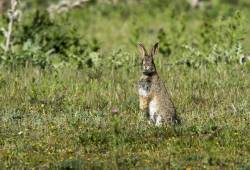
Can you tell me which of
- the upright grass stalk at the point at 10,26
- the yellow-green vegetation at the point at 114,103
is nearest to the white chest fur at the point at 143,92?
the yellow-green vegetation at the point at 114,103

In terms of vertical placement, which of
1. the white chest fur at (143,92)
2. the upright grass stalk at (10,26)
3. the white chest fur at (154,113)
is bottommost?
the white chest fur at (154,113)

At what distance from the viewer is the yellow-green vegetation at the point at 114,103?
989 cm

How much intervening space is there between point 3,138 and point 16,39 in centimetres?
817

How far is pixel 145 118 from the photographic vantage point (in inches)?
454

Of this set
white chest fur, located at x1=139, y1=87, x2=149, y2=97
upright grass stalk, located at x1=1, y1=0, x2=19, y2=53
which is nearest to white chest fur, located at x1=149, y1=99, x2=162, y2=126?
white chest fur, located at x1=139, y1=87, x2=149, y2=97

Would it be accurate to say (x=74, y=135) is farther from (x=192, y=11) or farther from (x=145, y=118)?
(x=192, y=11)

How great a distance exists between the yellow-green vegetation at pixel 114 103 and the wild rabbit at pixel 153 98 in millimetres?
186

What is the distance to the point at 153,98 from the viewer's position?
37.3 ft

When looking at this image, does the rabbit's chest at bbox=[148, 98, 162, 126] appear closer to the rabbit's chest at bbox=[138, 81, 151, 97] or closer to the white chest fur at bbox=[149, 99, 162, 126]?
the white chest fur at bbox=[149, 99, 162, 126]

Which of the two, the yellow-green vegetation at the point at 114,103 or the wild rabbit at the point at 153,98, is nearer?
the yellow-green vegetation at the point at 114,103

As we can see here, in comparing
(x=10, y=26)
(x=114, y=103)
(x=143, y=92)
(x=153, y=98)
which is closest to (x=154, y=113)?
(x=153, y=98)

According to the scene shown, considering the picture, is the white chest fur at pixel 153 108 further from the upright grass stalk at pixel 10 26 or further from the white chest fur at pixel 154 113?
the upright grass stalk at pixel 10 26

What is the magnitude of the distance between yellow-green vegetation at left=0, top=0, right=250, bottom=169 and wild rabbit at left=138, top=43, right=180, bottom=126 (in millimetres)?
186

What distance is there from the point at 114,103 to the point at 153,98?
2.04 meters
